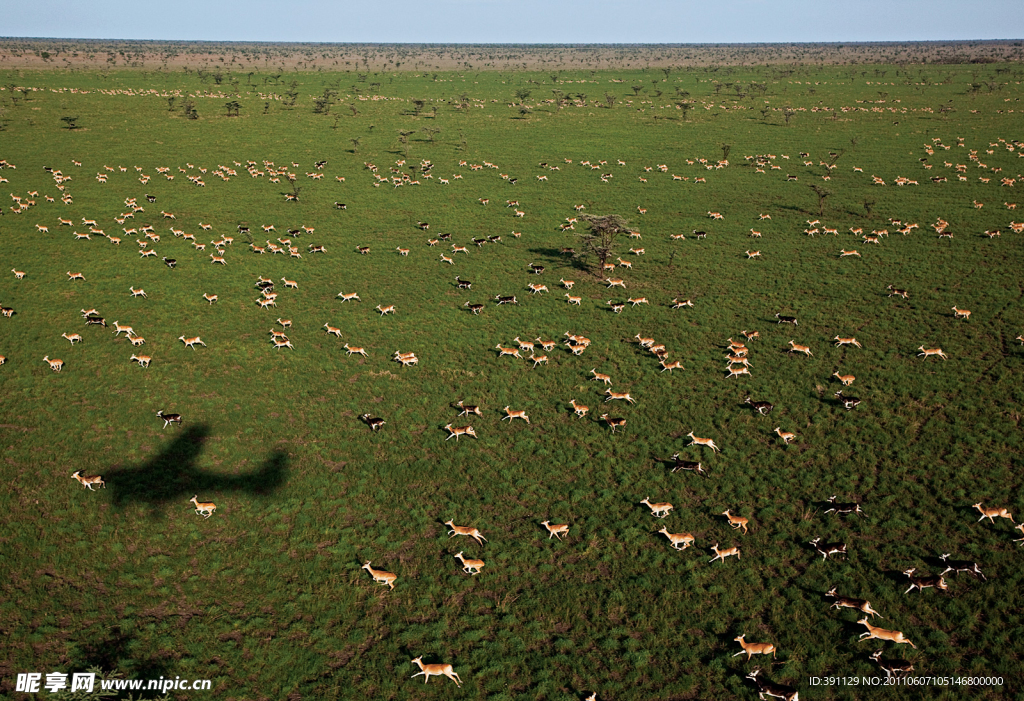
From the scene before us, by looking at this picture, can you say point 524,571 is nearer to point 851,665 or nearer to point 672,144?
point 851,665

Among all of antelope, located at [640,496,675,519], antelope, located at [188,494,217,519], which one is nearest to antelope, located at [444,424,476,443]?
antelope, located at [640,496,675,519]

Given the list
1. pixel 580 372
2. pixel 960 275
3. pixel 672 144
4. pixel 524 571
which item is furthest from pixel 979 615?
pixel 672 144

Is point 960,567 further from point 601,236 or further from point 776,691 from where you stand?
point 601,236

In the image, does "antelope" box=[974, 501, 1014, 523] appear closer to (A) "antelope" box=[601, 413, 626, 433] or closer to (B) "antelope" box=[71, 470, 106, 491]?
(A) "antelope" box=[601, 413, 626, 433]

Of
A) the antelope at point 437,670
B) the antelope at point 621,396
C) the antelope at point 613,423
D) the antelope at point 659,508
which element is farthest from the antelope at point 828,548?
the antelope at point 437,670

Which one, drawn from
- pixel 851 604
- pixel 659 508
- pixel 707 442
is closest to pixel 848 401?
pixel 707 442

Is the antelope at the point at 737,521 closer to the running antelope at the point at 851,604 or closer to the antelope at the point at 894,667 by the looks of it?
the running antelope at the point at 851,604
